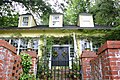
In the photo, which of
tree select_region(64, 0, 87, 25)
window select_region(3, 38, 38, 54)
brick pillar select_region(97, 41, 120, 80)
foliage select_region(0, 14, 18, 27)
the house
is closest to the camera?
brick pillar select_region(97, 41, 120, 80)

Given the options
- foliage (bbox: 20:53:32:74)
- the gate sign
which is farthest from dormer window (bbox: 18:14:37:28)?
foliage (bbox: 20:53:32:74)

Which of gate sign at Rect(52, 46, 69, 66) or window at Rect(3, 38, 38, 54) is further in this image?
window at Rect(3, 38, 38, 54)

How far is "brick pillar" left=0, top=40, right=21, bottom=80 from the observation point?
2730 mm

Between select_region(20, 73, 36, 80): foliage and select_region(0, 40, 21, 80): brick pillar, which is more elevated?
select_region(0, 40, 21, 80): brick pillar

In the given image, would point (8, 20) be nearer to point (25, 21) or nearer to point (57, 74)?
point (25, 21)

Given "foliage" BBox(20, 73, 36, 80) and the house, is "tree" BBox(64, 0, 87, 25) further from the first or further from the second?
"foliage" BBox(20, 73, 36, 80)

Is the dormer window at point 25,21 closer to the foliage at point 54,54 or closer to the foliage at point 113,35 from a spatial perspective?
the foliage at point 54,54

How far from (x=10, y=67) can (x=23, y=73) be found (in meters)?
1.11

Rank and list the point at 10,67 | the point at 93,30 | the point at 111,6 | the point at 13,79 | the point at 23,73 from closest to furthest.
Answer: the point at 10,67 → the point at 13,79 → the point at 23,73 → the point at 93,30 → the point at 111,6

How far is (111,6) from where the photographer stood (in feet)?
44.1

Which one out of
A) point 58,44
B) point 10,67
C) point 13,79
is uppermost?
point 10,67

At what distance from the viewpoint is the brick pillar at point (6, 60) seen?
2.73 meters

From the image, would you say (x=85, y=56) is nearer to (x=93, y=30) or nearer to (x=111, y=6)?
(x=93, y=30)

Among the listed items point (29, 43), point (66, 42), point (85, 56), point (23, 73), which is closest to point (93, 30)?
point (66, 42)
